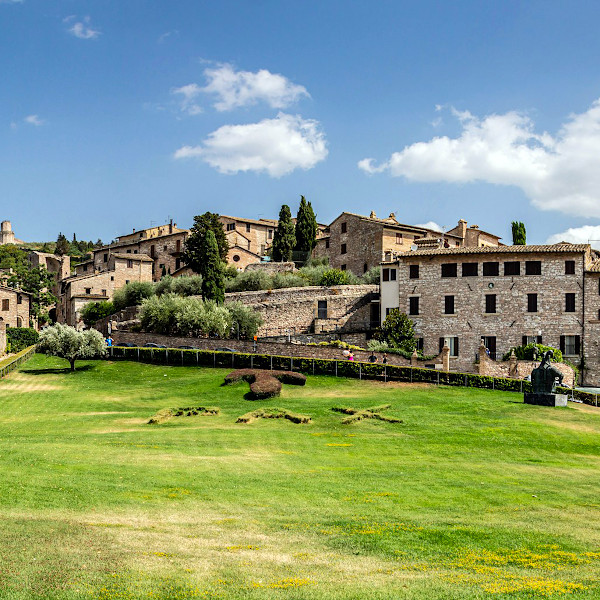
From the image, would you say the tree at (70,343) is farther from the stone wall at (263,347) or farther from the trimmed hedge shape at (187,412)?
the trimmed hedge shape at (187,412)

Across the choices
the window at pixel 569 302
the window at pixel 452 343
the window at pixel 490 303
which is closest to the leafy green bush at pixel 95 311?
the window at pixel 452 343

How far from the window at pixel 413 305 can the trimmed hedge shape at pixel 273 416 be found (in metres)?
27.8

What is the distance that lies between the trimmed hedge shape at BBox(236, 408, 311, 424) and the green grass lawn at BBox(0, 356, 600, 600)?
50cm

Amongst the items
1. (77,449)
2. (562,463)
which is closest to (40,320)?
(77,449)

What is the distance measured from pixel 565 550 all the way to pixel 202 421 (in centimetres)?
1994

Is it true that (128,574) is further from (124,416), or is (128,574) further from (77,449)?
(124,416)

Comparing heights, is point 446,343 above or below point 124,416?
above

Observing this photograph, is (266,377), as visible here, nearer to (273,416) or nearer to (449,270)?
(273,416)

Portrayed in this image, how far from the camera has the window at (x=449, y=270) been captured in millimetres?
55812

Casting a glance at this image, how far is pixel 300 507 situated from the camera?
615 inches

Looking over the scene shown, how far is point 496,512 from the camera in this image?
15742 mm

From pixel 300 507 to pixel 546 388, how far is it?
24.8m

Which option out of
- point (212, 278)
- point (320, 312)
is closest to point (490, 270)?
point (320, 312)

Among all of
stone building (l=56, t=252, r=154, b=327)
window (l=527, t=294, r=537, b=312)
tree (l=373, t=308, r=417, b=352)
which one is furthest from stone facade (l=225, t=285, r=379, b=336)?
stone building (l=56, t=252, r=154, b=327)
